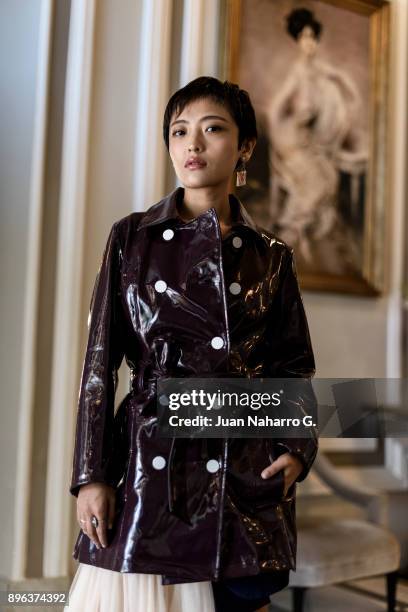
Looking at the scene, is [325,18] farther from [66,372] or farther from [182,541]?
[182,541]

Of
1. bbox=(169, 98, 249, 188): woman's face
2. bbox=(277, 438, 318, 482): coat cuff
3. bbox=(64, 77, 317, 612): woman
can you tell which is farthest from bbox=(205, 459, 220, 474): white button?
bbox=(169, 98, 249, 188): woman's face

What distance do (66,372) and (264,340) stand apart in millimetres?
1293

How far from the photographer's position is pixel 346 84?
3889 millimetres

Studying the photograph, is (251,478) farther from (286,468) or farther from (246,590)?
(246,590)

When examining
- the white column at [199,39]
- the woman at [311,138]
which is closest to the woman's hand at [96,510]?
the white column at [199,39]

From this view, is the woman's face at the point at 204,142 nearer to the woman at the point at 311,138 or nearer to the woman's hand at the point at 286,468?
the woman's hand at the point at 286,468

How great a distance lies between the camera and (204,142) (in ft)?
4.92

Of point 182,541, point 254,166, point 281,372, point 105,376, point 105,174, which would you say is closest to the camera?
point 182,541

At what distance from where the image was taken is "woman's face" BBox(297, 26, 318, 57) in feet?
12.3

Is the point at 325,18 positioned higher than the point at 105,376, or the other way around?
the point at 325,18

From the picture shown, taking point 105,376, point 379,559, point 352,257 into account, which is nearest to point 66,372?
point 105,376

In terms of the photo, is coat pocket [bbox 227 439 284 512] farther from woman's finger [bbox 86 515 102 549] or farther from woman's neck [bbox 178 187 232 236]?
woman's neck [bbox 178 187 232 236]

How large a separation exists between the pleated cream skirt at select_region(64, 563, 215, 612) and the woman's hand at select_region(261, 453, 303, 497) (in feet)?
0.77

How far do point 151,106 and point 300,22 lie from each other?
1295 mm
